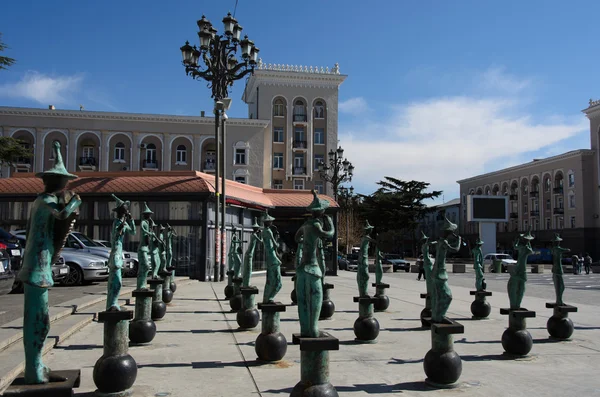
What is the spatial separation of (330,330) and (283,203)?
717 inches

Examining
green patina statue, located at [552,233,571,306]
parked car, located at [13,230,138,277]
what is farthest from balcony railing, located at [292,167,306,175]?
green patina statue, located at [552,233,571,306]

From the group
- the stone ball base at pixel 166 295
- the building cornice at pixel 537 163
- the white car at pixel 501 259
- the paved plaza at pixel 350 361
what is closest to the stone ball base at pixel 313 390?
the paved plaza at pixel 350 361

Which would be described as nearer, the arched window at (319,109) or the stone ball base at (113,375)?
the stone ball base at (113,375)

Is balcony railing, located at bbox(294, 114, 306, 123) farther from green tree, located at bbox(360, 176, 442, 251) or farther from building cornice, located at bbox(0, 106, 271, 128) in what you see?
green tree, located at bbox(360, 176, 442, 251)

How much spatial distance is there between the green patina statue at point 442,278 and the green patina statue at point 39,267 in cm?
417

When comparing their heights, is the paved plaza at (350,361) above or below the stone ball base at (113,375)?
below

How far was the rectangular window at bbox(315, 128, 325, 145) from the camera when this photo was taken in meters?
56.3

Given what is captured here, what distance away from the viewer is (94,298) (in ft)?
40.6

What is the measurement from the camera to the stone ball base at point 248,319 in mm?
9578

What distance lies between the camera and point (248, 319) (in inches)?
377

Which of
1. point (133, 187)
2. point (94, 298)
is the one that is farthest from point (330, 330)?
point (133, 187)

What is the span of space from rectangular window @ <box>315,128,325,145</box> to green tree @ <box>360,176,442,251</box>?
15342 millimetres

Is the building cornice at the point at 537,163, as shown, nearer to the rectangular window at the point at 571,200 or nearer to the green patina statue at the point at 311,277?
the rectangular window at the point at 571,200

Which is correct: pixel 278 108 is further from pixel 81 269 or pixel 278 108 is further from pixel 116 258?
pixel 116 258
